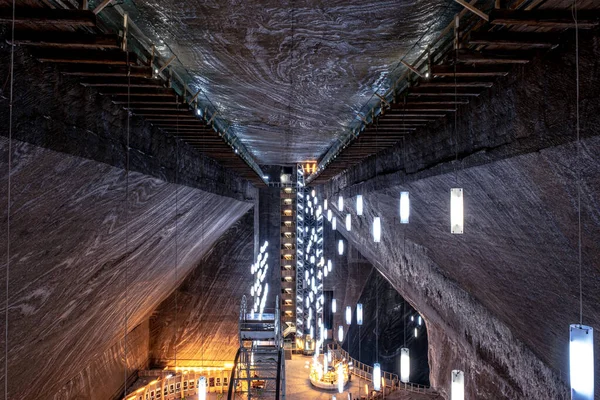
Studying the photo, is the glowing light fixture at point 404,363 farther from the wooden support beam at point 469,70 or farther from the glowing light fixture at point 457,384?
the wooden support beam at point 469,70

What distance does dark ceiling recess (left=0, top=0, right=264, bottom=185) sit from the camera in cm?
285

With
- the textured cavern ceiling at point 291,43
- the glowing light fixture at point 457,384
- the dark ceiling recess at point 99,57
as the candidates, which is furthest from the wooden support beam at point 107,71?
the glowing light fixture at point 457,384

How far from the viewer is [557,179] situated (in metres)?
3.45

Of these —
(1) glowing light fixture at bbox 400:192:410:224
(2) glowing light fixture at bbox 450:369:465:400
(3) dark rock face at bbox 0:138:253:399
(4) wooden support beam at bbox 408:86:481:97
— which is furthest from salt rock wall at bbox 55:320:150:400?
(4) wooden support beam at bbox 408:86:481:97

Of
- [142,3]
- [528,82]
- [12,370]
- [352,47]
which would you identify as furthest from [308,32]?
[12,370]

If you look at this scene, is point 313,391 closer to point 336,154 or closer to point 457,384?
point 336,154

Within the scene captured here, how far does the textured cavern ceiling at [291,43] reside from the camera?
3.86m

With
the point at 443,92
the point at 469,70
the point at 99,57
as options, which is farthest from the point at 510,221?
the point at 99,57

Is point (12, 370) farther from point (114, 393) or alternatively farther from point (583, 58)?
point (114, 393)

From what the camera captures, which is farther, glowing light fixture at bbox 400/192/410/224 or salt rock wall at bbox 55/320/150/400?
salt rock wall at bbox 55/320/150/400

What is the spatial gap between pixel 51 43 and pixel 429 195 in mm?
5137

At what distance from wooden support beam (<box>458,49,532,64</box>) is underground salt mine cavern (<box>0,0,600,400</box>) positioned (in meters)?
0.02

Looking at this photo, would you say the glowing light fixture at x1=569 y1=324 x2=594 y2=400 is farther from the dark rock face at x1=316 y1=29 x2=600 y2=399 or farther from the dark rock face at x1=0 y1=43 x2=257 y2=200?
the dark rock face at x1=0 y1=43 x2=257 y2=200

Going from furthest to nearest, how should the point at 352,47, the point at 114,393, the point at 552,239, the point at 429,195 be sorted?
the point at 114,393 < the point at 429,195 < the point at 352,47 < the point at 552,239
